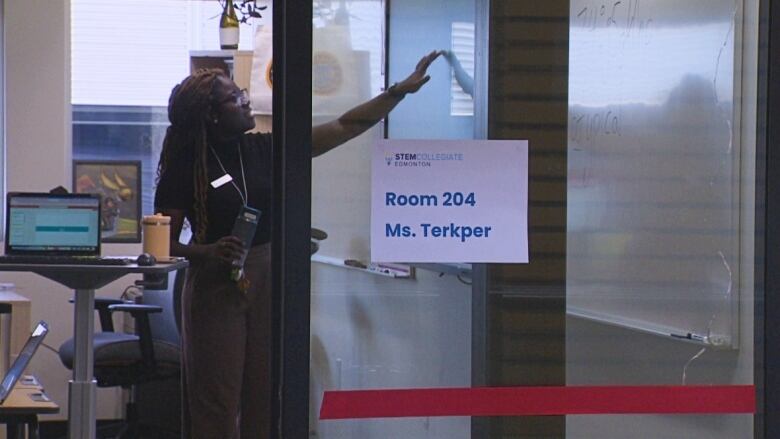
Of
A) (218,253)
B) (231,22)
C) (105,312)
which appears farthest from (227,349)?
(105,312)

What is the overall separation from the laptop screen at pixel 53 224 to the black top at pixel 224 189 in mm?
501

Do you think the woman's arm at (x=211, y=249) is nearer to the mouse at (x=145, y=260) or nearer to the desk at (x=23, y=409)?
the mouse at (x=145, y=260)

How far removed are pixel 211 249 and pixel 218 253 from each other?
0.04m

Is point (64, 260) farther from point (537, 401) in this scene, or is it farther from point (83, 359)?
point (537, 401)

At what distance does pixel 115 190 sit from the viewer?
Result: 6.80 meters

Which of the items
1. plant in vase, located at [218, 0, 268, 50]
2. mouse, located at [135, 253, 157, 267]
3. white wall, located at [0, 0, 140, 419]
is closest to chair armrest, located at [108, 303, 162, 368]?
white wall, located at [0, 0, 140, 419]

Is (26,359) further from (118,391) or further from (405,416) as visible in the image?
(118,391)

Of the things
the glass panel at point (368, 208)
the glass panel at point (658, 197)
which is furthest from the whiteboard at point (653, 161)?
the glass panel at point (368, 208)

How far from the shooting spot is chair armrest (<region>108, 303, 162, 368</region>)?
5.65 m

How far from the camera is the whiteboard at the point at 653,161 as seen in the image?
233 cm

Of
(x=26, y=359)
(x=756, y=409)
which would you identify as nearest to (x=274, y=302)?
(x=756, y=409)

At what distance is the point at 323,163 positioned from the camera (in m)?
2.28

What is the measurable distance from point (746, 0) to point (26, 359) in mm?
2034

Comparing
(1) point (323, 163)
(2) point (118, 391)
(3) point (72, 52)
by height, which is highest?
(3) point (72, 52)
